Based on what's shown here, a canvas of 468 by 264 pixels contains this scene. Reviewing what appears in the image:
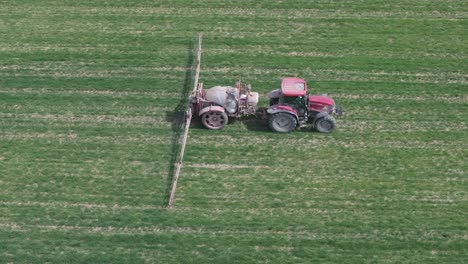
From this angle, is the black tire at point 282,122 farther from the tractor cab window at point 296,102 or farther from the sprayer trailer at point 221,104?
the sprayer trailer at point 221,104

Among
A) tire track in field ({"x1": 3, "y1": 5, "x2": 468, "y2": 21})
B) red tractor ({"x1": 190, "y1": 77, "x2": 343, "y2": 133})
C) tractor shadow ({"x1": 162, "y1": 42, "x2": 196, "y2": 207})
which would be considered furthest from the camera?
tire track in field ({"x1": 3, "y1": 5, "x2": 468, "y2": 21})

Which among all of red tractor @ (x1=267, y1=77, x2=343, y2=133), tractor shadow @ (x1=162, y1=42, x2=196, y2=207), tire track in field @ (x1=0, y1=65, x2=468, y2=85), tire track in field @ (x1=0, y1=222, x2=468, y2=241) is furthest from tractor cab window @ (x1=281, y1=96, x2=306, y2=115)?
tire track in field @ (x1=0, y1=222, x2=468, y2=241)

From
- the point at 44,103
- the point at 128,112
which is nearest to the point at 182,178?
the point at 128,112

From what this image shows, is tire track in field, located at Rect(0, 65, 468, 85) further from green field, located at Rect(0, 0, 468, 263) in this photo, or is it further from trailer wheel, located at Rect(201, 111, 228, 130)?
trailer wheel, located at Rect(201, 111, 228, 130)

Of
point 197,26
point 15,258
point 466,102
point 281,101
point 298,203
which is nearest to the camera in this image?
point 15,258

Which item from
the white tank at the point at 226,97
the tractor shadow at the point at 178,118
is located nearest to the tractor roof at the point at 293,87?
the white tank at the point at 226,97

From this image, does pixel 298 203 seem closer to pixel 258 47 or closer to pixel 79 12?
pixel 258 47

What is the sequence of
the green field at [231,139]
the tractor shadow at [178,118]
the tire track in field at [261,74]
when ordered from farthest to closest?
the tire track in field at [261,74] → the tractor shadow at [178,118] → the green field at [231,139]
